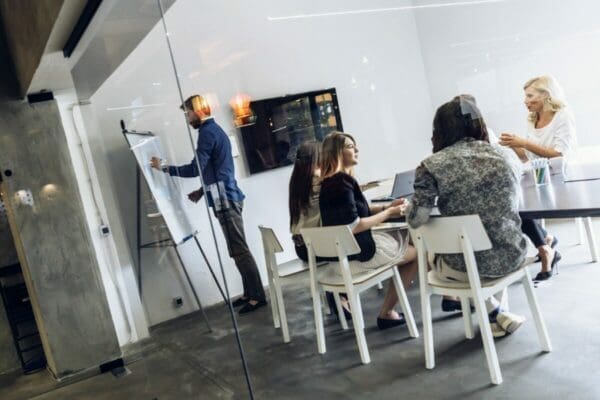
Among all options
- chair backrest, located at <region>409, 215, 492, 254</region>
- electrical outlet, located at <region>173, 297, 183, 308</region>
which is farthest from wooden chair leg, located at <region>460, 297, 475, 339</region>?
electrical outlet, located at <region>173, 297, 183, 308</region>

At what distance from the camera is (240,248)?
2.60 meters

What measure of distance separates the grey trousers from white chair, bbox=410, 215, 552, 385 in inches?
35.1

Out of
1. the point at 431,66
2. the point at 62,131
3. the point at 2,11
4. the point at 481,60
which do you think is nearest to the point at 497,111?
the point at 481,60

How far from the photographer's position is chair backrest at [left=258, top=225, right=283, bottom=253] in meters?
2.92

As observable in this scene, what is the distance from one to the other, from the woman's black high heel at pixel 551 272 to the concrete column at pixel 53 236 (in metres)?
3.08

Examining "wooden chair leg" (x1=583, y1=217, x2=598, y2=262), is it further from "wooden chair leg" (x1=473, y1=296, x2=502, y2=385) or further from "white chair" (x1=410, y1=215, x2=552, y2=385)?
"wooden chair leg" (x1=473, y1=296, x2=502, y2=385)

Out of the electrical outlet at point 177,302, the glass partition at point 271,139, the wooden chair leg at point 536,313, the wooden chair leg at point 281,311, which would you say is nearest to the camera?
the glass partition at point 271,139

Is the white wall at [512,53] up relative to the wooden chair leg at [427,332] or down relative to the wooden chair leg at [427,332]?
up

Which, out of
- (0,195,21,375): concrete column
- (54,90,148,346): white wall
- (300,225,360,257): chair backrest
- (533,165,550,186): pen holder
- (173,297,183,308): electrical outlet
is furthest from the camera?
(0,195,21,375): concrete column

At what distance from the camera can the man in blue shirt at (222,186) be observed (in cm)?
230

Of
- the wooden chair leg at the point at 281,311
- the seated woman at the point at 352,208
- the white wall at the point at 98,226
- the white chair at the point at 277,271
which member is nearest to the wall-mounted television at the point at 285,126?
the seated woman at the point at 352,208

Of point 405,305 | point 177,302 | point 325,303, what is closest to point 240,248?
point 177,302

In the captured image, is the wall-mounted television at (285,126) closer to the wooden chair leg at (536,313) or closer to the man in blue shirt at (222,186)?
the man in blue shirt at (222,186)

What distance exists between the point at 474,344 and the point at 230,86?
85.8 inches
